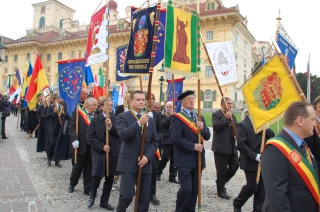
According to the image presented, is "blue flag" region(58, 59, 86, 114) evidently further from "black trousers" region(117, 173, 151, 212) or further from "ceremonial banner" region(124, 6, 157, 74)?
"black trousers" region(117, 173, 151, 212)

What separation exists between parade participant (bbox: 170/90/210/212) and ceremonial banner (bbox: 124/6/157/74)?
0.85 meters

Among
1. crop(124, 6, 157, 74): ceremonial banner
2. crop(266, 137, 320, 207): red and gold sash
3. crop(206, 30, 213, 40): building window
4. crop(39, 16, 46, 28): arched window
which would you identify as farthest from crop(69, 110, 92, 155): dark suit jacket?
crop(39, 16, 46, 28): arched window

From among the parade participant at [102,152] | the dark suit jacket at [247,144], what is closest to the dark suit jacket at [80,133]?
the parade participant at [102,152]

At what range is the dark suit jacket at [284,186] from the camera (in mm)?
2449

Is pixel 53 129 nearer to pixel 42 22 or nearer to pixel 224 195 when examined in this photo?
pixel 224 195

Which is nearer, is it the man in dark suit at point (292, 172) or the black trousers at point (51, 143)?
the man in dark suit at point (292, 172)

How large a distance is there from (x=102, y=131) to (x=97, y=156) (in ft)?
1.48

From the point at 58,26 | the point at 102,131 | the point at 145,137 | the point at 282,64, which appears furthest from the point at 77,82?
the point at 58,26

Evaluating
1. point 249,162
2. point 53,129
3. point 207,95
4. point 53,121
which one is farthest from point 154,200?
Answer: point 207,95

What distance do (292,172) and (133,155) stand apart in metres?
2.40

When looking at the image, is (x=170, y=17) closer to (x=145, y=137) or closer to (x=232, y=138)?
(x=145, y=137)

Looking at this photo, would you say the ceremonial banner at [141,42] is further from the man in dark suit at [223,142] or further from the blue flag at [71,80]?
the blue flag at [71,80]

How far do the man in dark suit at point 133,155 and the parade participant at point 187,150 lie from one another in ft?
1.65

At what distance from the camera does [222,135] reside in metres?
6.20
